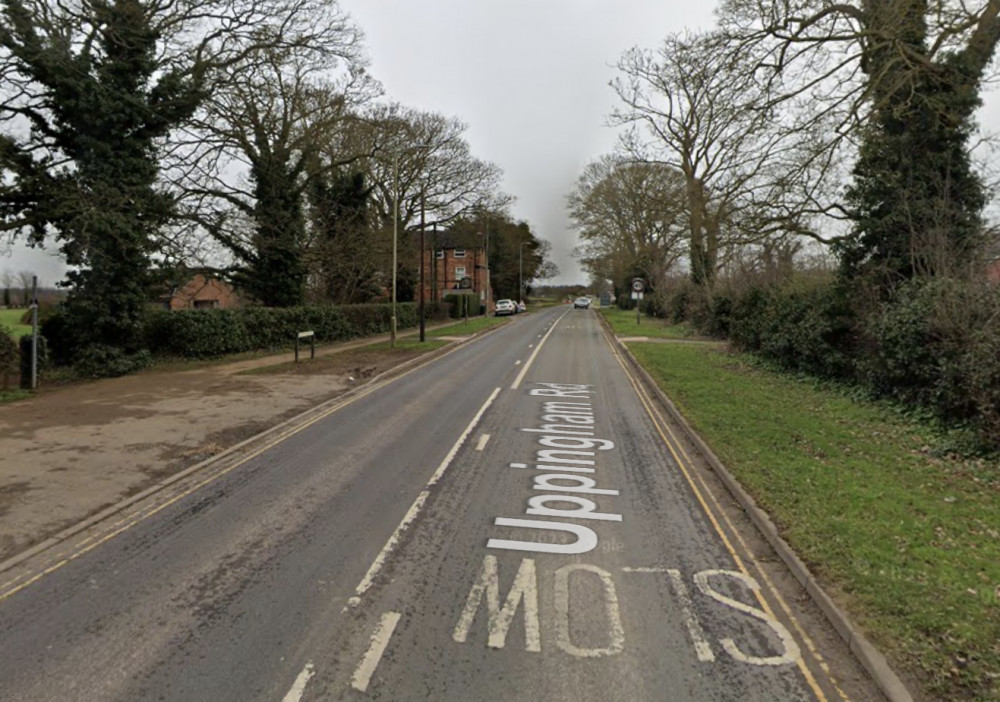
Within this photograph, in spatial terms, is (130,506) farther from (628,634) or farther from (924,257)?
(924,257)

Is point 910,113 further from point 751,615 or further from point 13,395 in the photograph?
point 13,395

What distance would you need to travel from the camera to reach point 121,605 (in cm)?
416

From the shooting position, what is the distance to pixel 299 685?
3275 mm

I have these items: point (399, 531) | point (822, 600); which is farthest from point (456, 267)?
point (822, 600)

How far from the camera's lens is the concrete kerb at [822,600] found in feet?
11.0

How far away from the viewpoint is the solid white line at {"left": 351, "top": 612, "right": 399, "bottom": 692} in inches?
131

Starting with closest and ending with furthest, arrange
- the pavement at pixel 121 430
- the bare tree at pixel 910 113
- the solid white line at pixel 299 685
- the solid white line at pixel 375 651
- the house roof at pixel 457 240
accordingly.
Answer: the solid white line at pixel 299 685 < the solid white line at pixel 375 651 < the pavement at pixel 121 430 < the bare tree at pixel 910 113 < the house roof at pixel 457 240

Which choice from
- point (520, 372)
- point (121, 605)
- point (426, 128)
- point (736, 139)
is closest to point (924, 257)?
point (736, 139)

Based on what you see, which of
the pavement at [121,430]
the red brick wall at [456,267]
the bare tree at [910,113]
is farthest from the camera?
the red brick wall at [456,267]

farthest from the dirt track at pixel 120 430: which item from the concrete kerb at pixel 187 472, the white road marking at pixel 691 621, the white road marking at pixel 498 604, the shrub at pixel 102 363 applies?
the white road marking at pixel 691 621

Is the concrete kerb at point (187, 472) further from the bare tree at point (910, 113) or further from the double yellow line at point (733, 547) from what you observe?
the bare tree at point (910, 113)

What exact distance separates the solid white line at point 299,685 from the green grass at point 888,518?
358cm

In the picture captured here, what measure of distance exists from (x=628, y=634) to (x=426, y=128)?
38.9 meters

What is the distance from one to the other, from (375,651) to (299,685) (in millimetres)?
490
